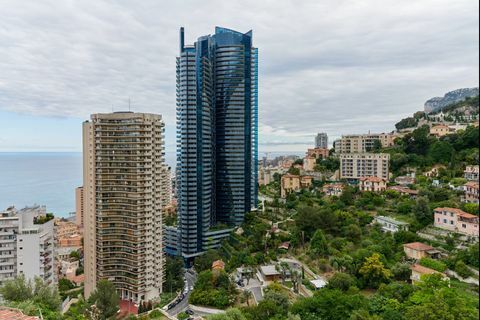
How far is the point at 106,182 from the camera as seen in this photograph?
10.7 metres

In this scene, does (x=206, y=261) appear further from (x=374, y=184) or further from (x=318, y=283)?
(x=374, y=184)

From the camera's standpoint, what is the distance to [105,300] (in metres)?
8.39

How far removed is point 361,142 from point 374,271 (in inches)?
460

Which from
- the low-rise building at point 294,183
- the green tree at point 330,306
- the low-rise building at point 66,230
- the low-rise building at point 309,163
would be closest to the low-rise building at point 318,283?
the green tree at point 330,306

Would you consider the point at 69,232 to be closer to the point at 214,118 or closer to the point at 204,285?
the point at 214,118

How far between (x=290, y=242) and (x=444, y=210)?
13.1ft

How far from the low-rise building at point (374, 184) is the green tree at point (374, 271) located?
200 inches

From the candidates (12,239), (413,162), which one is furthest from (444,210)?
(12,239)

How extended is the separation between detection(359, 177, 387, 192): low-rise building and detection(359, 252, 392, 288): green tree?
5.07 meters

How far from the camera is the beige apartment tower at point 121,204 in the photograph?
34.1 ft

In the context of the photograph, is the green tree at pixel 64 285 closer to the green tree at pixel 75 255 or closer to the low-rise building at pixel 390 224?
the green tree at pixel 75 255

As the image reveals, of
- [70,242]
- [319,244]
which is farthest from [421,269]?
[70,242]

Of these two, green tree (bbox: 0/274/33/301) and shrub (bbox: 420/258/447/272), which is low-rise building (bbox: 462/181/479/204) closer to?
shrub (bbox: 420/258/447/272)

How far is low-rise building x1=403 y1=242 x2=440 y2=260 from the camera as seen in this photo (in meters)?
7.27
